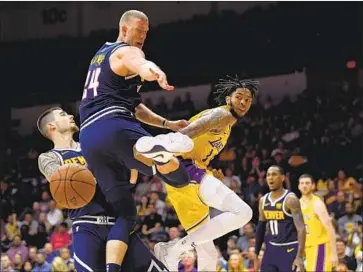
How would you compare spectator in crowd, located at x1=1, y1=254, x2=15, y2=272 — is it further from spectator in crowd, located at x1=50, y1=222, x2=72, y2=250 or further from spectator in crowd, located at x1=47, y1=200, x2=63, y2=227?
spectator in crowd, located at x1=47, y1=200, x2=63, y2=227

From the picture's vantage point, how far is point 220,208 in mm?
7551

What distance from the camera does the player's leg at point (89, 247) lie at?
6250 mm

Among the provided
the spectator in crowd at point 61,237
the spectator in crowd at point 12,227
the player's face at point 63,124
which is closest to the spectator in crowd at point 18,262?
the spectator in crowd at point 61,237

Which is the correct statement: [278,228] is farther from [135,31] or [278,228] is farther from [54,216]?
[54,216]

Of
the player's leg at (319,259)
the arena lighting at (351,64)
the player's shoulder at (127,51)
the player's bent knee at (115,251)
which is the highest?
the player's shoulder at (127,51)

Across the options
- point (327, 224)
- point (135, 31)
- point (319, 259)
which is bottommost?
point (319, 259)

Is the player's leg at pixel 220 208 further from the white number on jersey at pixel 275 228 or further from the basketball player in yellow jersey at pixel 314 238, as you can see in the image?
the basketball player in yellow jersey at pixel 314 238

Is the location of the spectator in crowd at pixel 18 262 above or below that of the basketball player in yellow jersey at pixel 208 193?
below

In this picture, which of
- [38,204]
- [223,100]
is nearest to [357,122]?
[38,204]

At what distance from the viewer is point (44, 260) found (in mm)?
14758

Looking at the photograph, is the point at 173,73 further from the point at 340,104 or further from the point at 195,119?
the point at 195,119

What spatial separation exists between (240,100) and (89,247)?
86.1 inches

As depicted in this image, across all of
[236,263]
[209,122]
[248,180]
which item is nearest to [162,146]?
[209,122]

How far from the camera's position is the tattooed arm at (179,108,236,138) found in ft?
23.1
